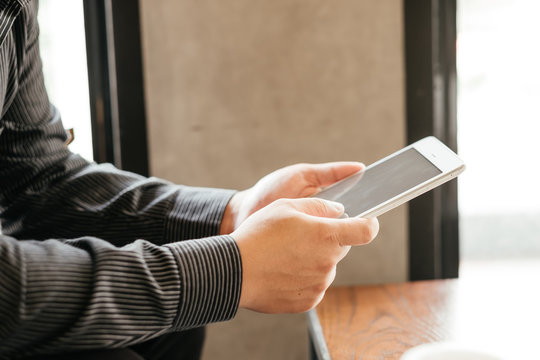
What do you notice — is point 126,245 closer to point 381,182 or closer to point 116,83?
point 381,182

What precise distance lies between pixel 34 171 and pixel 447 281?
35.9 inches

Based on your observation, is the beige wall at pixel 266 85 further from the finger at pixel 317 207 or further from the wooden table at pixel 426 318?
the finger at pixel 317 207

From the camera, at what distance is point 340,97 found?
1.15 m

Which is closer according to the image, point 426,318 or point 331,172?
point 331,172

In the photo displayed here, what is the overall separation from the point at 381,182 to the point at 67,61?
35.4 inches

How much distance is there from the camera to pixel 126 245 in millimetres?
586

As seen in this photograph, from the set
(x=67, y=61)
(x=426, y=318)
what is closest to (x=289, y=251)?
(x=426, y=318)

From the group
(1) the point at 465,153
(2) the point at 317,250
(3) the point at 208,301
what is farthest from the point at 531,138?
(3) the point at 208,301

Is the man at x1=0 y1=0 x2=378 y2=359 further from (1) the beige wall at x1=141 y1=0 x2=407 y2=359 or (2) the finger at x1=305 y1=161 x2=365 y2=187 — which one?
(1) the beige wall at x1=141 y1=0 x2=407 y2=359

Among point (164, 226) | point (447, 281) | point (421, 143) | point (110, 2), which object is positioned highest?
point (110, 2)

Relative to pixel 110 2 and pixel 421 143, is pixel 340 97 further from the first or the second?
pixel 110 2

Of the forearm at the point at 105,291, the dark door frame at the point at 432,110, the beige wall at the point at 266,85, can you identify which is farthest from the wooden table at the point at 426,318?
the forearm at the point at 105,291

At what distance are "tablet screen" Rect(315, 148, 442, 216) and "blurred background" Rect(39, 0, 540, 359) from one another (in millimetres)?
401

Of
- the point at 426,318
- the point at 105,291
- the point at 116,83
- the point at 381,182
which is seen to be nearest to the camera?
the point at 105,291
